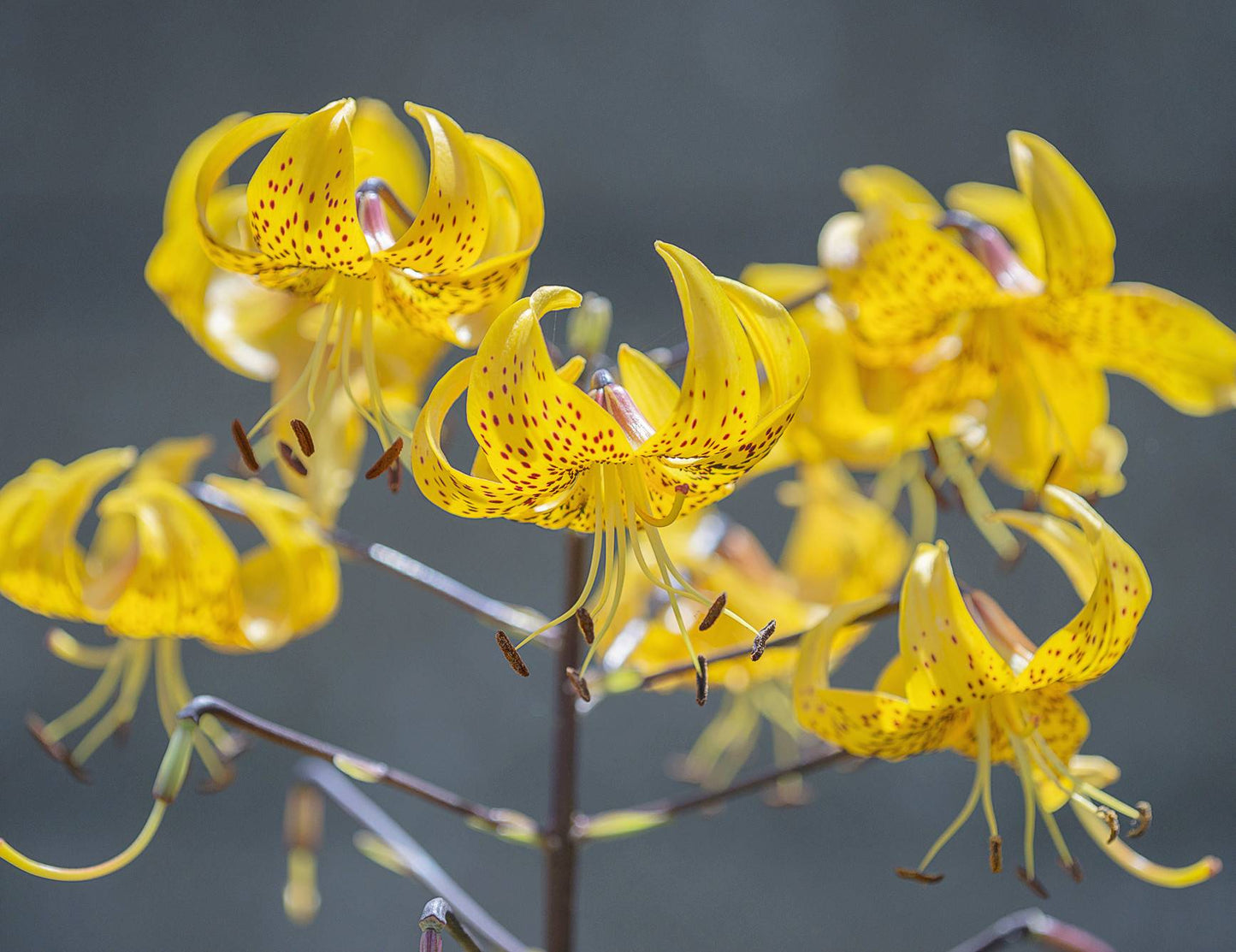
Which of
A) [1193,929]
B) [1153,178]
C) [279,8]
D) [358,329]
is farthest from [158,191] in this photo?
[1193,929]

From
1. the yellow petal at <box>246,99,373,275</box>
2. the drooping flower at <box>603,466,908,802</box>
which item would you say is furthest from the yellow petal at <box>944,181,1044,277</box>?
the yellow petal at <box>246,99,373,275</box>

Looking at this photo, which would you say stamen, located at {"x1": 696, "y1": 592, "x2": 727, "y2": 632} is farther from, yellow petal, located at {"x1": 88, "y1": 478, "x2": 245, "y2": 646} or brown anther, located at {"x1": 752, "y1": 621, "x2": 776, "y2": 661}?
yellow petal, located at {"x1": 88, "y1": 478, "x2": 245, "y2": 646}

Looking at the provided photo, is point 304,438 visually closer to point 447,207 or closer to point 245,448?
point 245,448

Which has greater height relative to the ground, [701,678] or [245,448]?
[245,448]

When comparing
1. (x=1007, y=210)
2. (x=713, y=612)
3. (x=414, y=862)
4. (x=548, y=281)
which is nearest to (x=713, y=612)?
(x=713, y=612)

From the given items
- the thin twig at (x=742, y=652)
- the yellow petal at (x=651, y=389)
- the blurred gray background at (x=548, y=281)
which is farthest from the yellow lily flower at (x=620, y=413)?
the blurred gray background at (x=548, y=281)

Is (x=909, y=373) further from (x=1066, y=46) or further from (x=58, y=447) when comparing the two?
(x=58, y=447)
